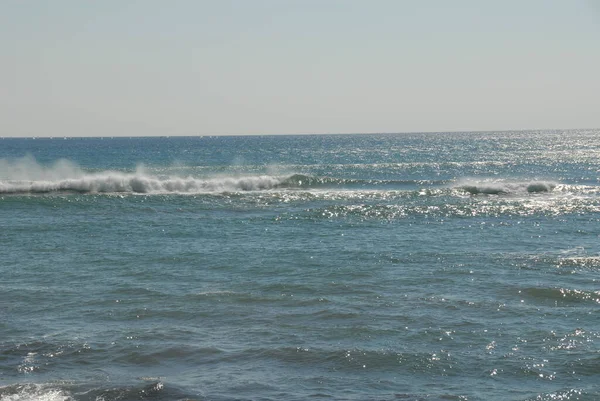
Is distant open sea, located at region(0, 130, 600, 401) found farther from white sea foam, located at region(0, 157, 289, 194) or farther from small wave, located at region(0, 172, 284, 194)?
white sea foam, located at region(0, 157, 289, 194)

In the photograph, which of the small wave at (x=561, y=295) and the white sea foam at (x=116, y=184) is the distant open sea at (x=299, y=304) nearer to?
the small wave at (x=561, y=295)

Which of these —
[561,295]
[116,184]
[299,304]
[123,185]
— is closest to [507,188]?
[123,185]

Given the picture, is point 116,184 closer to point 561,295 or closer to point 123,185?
point 123,185

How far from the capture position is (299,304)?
59.8 feet

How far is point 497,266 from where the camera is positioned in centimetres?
2316

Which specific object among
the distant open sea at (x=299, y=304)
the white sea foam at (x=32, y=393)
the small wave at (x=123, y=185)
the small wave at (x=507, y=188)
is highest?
the small wave at (x=507, y=188)

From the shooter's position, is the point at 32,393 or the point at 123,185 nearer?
the point at 32,393

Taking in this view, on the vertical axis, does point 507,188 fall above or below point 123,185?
above

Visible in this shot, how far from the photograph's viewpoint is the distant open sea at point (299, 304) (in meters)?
12.9

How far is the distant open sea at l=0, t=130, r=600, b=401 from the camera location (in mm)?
12891

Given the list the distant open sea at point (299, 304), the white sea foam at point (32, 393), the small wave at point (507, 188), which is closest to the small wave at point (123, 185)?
the distant open sea at point (299, 304)

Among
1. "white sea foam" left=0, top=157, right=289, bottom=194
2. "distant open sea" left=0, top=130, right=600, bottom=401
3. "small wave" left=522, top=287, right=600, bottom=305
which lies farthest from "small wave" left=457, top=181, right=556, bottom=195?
"small wave" left=522, top=287, right=600, bottom=305

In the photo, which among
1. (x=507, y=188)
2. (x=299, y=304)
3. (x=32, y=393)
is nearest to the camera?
(x=32, y=393)

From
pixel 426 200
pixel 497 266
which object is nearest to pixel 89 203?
pixel 426 200
